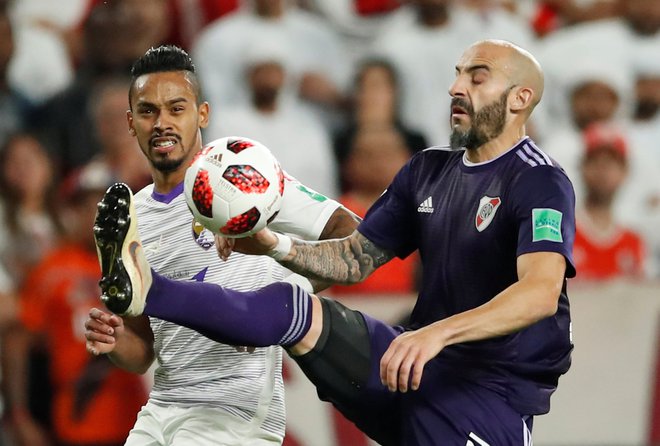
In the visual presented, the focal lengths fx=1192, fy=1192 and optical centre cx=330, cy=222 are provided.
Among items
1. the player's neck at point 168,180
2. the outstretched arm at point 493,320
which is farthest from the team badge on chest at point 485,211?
the player's neck at point 168,180

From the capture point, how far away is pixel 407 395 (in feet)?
15.2

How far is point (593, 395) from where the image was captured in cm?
840

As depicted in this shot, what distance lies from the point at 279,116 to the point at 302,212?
15.0 ft

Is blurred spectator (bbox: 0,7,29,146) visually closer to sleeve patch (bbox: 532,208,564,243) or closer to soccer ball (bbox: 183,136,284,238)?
soccer ball (bbox: 183,136,284,238)

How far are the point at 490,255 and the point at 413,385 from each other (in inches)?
31.1

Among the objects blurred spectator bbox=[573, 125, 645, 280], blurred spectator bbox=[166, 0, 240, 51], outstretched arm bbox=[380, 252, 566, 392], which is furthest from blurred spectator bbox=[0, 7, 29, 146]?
outstretched arm bbox=[380, 252, 566, 392]

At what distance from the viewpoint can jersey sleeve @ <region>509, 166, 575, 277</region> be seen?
13.9 ft

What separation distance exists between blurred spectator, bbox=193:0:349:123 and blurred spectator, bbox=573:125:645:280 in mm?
2087

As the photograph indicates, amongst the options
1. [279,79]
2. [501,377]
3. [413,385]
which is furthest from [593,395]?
[413,385]

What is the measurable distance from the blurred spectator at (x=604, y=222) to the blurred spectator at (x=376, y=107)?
1.36 meters

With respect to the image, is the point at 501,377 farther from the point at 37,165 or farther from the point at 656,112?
the point at 656,112

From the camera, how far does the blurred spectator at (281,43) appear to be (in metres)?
9.37

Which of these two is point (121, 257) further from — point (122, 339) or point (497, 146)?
point (497, 146)

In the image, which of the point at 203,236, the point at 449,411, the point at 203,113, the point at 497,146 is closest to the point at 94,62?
the point at 203,113
